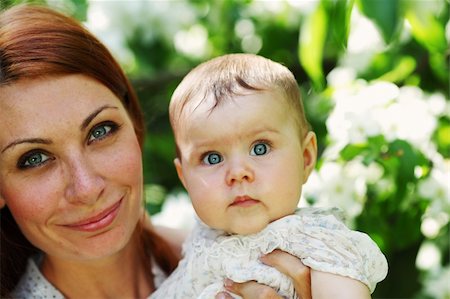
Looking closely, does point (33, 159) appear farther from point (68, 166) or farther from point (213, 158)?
A: point (213, 158)

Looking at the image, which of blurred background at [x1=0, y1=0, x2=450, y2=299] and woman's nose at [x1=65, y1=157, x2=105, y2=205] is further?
Answer: blurred background at [x1=0, y1=0, x2=450, y2=299]

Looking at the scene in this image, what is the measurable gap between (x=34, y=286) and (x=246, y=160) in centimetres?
78

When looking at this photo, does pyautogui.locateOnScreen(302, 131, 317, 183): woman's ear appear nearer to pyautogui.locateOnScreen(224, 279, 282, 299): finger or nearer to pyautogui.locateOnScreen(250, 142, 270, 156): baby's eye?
pyautogui.locateOnScreen(250, 142, 270, 156): baby's eye

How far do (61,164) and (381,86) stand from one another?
942 mm

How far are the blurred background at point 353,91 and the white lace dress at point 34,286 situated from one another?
61cm

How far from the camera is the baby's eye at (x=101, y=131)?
7.30 feet

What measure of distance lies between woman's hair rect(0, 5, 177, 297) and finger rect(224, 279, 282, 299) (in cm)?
57

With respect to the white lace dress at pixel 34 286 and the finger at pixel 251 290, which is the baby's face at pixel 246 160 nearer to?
the finger at pixel 251 290

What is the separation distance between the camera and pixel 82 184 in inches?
84.3

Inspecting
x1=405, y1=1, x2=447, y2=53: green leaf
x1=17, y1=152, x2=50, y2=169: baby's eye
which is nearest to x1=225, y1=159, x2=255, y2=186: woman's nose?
x1=17, y1=152, x2=50, y2=169: baby's eye

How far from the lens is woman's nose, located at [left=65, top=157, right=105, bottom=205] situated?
214 centimetres

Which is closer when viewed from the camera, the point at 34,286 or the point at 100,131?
the point at 100,131

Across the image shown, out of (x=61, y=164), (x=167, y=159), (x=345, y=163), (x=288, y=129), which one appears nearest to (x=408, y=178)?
(x=345, y=163)

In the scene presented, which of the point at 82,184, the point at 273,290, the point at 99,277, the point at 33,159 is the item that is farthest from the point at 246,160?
the point at 99,277
